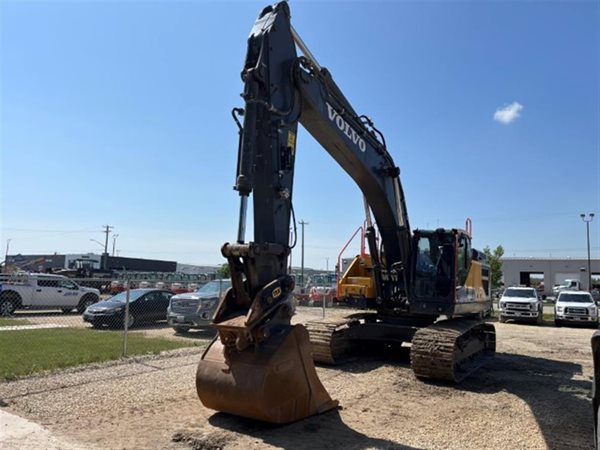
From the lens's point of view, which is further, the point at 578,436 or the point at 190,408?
the point at 190,408

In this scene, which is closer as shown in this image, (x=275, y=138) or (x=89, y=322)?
(x=275, y=138)

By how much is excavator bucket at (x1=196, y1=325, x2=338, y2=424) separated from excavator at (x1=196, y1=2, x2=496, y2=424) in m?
0.01

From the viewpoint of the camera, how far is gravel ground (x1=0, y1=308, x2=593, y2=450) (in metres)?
5.68

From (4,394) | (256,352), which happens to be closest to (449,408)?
(256,352)

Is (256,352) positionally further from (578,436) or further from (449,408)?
(578,436)

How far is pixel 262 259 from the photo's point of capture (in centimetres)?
596

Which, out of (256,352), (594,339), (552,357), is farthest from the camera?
(552,357)

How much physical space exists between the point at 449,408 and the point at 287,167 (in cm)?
406

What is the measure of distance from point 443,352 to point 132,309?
1181 centimetres

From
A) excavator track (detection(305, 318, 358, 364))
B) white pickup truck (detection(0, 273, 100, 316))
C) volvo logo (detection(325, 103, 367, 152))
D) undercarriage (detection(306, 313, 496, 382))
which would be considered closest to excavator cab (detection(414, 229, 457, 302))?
undercarriage (detection(306, 313, 496, 382))

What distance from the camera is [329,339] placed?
33.0ft

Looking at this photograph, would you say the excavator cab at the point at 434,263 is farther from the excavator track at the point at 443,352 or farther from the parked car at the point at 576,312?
the parked car at the point at 576,312

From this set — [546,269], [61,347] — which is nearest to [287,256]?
[61,347]

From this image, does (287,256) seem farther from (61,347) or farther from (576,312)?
(576,312)
